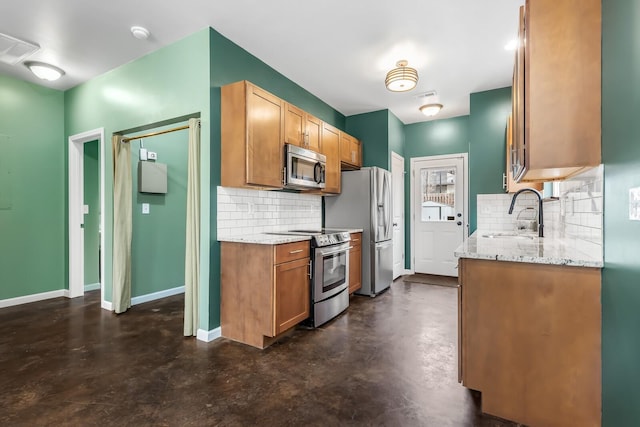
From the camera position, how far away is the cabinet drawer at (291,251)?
8.86 feet

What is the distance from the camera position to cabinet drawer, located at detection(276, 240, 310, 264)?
270cm

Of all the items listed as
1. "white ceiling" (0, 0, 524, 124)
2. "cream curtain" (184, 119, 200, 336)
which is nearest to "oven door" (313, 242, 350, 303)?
"cream curtain" (184, 119, 200, 336)

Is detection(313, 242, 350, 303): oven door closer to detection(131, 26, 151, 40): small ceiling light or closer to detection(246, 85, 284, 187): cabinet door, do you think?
detection(246, 85, 284, 187): cabinet door

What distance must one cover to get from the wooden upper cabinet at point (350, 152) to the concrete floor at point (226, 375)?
237 centimetres

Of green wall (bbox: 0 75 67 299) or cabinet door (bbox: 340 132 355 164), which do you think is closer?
green wall (bbox: 0 75 67 299)

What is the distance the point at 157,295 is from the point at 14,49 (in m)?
3.10

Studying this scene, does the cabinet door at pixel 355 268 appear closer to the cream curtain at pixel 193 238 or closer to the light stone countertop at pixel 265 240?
the light stone countertop at pixel 265 240

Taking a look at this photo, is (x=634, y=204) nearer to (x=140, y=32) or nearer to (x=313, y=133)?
(x=313, y=133)

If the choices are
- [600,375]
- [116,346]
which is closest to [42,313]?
[116,346]

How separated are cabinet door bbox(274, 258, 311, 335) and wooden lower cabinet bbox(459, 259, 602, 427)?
1.48 metres

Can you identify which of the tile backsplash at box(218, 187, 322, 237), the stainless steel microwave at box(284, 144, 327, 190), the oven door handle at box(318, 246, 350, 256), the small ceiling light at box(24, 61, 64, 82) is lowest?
the oven door handle at box(318, 246, 350, 256)

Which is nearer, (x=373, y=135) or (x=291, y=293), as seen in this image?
(x=291, y=293)

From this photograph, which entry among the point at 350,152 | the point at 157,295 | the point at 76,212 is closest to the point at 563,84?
the point at 350,152

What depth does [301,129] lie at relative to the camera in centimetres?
361
